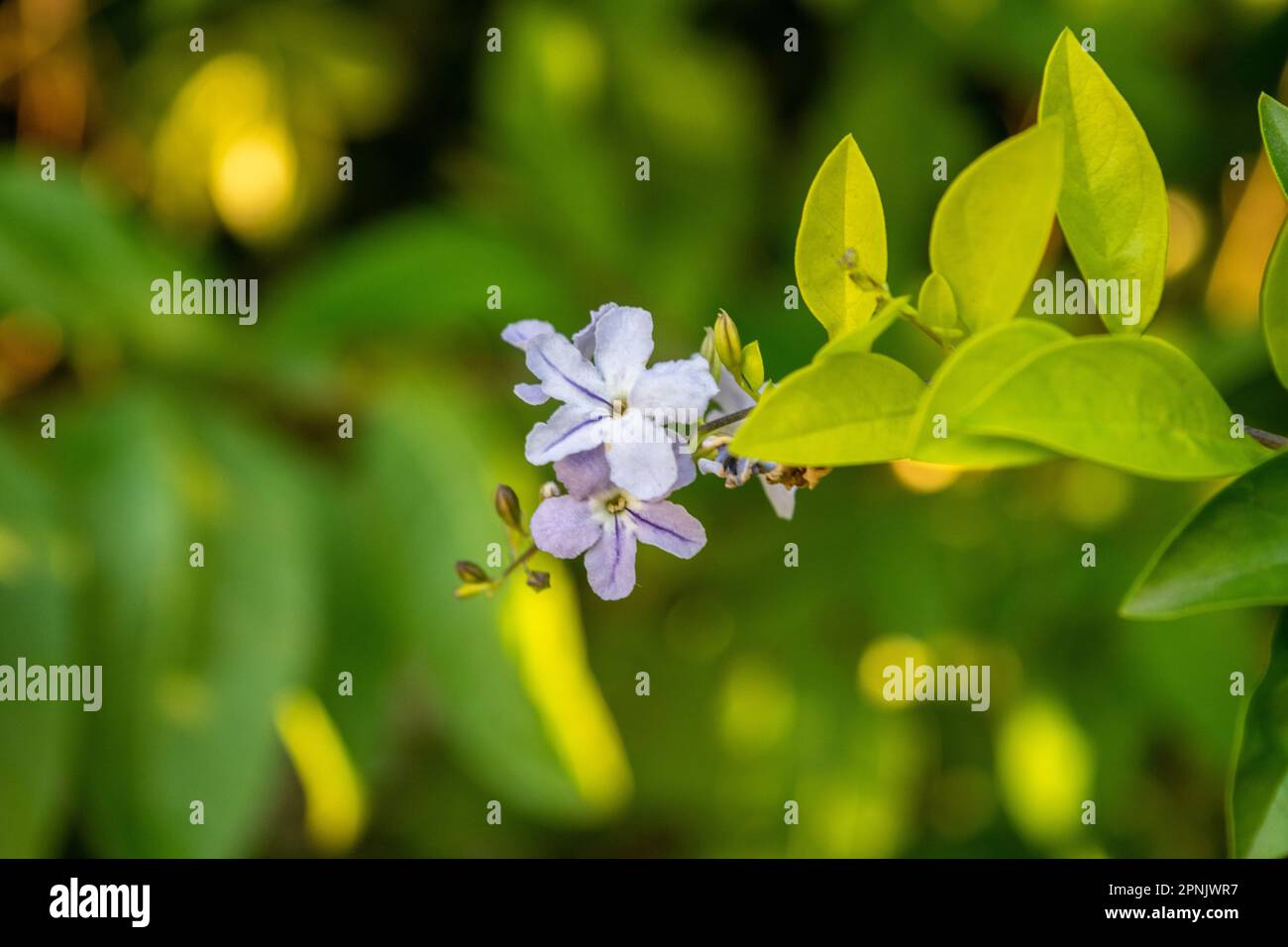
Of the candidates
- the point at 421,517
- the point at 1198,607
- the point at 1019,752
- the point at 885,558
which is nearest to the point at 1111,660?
the point at 1019,752

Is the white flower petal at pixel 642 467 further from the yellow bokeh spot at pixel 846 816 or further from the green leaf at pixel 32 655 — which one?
the yellow bokeh spot at pixel 846 816

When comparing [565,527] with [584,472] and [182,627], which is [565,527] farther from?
[182,627]

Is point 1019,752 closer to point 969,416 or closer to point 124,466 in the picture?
point 124,466

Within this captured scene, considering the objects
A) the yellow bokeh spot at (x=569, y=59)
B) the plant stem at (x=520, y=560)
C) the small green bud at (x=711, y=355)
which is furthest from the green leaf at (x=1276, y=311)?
the yellow bokeh spot at (x=569, y=59)

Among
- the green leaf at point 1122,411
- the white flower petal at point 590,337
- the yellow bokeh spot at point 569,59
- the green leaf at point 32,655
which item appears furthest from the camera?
the yellow bokeh spot at point 569,59

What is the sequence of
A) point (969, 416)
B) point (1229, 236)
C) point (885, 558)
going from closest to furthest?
point (969, 416)
point (885, 558)
point (1229, 236)
